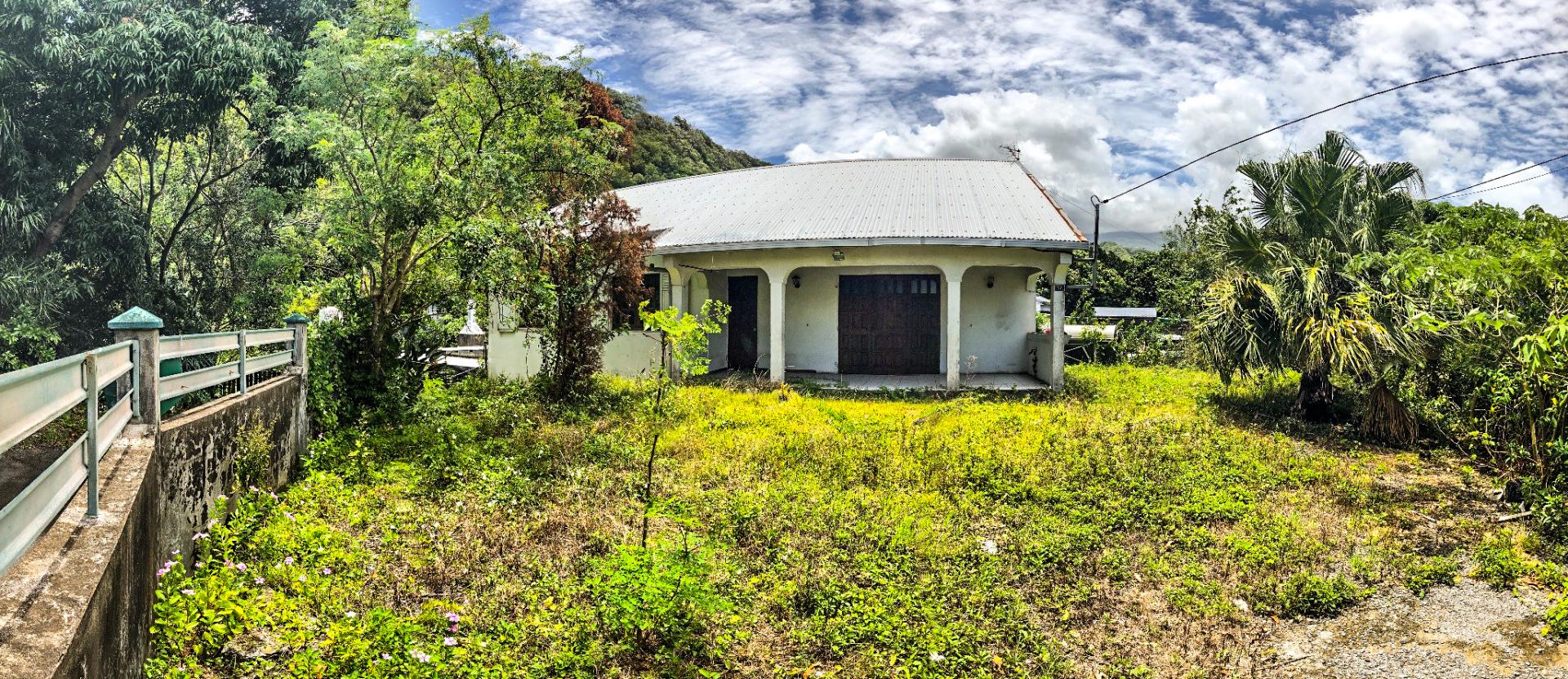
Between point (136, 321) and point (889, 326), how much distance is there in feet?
39.1

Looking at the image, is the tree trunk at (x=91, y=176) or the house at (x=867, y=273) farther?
the house at (x=867, y=273)

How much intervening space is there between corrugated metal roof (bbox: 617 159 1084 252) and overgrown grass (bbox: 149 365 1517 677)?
13.7 feet

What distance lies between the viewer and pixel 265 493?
5.74 metres

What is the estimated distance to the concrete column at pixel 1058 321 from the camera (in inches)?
504

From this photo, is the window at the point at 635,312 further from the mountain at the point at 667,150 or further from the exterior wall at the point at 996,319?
the mountain at the point at 667,150

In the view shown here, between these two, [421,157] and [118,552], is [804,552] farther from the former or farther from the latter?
[421,157]

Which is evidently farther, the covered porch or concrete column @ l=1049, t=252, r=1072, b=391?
the covered porch

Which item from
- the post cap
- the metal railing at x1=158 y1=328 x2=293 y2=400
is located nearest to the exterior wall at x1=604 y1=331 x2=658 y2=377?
the metal railing at x1=158 y1=328 x2=293 y2=400

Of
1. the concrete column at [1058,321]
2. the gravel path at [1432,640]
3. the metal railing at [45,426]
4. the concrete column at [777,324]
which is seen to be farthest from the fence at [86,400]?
the concrete column at [1058,321]

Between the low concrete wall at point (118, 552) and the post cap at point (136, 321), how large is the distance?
55cm

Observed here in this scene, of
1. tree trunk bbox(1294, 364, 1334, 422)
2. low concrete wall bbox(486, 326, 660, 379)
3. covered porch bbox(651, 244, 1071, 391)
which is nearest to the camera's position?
tree trunk bbox(1294, 364, 1334, 422)

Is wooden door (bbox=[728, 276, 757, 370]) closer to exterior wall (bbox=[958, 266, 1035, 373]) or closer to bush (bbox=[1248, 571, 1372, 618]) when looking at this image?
exterior wall (bbox=[958, 266, 1035, 373])

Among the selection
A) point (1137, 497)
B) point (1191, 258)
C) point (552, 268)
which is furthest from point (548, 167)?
point (1191, 258)

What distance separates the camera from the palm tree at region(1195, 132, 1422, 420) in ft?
30.8
